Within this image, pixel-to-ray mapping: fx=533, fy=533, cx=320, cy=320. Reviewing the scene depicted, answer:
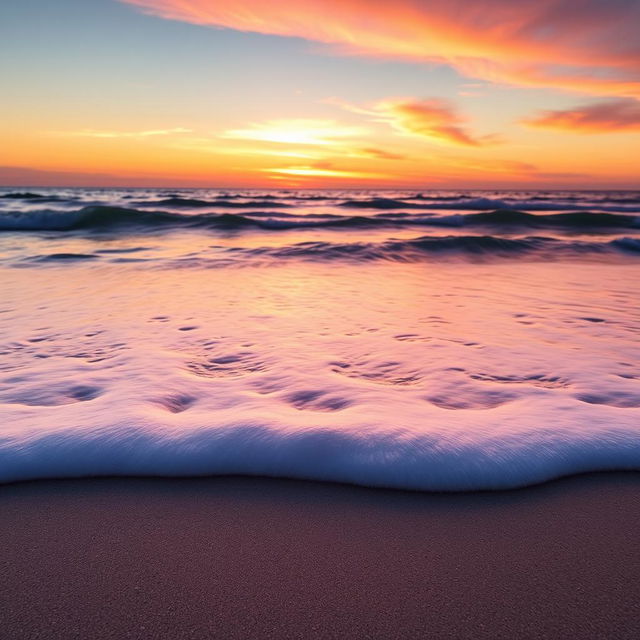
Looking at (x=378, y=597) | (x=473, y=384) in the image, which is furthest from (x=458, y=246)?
(x=378, y=597)

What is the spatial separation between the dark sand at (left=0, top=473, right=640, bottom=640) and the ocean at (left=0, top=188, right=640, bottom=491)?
0.13 metres

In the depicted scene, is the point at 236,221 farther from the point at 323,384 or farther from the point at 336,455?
the point at 336,455

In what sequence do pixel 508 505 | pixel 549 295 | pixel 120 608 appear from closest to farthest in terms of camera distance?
pixel 120 608
pixel 508 505
pixel 549 295

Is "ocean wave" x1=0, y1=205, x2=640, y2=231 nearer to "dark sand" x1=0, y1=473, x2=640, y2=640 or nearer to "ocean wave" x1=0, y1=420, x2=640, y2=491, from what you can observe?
"ocean wave" x1=0, y1=420, x2=640, y2=491

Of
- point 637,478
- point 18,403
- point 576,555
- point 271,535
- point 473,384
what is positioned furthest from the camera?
point 473,384

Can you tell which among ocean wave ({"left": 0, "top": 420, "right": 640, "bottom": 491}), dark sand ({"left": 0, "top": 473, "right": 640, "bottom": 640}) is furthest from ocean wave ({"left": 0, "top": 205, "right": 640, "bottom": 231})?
dark sand ({"left": 0, "top": 473, "right": 640, "bottom": 640})

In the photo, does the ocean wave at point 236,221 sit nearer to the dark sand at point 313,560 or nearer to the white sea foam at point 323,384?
the white sea foam at point 323,384

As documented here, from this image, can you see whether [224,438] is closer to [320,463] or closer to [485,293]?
[320,463]

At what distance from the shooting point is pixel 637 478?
1773 mm

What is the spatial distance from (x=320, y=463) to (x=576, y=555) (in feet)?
2.66

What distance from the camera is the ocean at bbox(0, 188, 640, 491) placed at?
6.12 ft

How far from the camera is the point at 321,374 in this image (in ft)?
9.12

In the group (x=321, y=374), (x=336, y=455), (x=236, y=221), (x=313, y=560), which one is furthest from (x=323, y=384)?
(x=236, y=221)

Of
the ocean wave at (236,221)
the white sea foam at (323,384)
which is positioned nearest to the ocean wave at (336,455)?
the white sea foam at (323,384)
